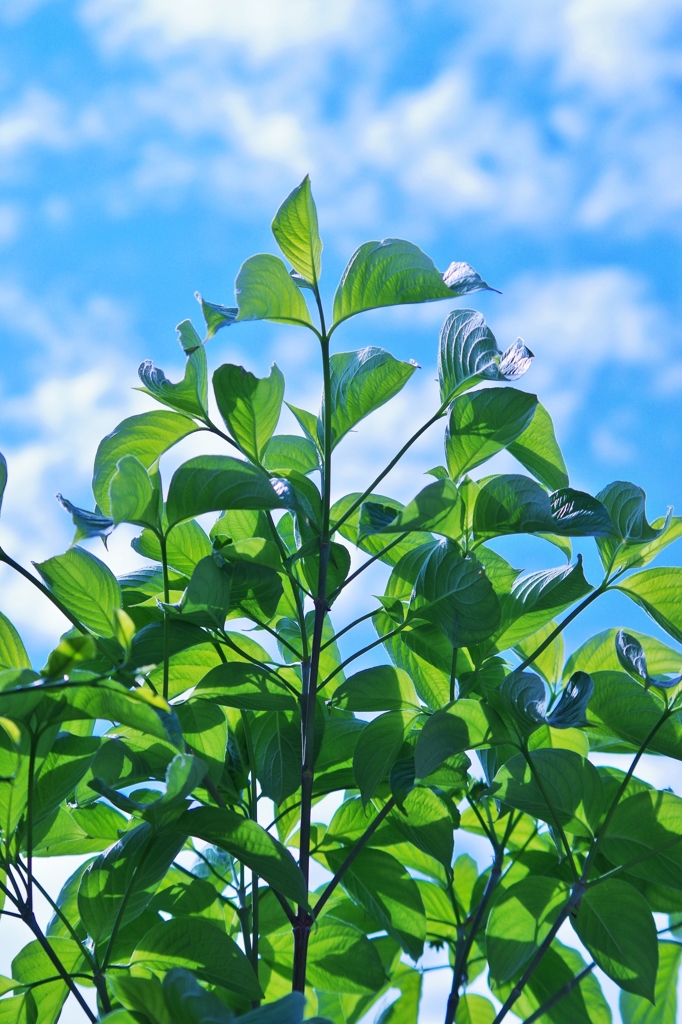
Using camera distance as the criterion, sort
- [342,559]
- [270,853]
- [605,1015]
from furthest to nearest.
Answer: [605,1015], [342,559], [270,853]

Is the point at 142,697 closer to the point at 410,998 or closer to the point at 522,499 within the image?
the point at 522,499

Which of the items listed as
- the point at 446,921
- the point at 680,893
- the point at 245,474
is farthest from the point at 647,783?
the point at 245,474

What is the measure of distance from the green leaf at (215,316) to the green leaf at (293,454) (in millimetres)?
188

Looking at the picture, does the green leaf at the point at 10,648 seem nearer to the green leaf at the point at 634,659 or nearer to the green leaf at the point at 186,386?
the green leaf at the point at 186,386

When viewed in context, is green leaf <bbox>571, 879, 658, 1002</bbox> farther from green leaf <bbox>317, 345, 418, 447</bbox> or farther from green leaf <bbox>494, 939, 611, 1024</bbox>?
green leaf <bbox>317, 345, 418, 447</bbox>

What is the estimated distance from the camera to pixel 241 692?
0.68 metres

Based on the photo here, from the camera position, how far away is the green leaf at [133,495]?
0.58m

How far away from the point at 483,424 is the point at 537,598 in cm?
15

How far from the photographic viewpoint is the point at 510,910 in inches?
27.9

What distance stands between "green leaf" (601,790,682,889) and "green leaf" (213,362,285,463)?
1.33 feet

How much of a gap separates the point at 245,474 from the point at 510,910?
0.42 metres

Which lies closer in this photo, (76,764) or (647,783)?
(76,764)

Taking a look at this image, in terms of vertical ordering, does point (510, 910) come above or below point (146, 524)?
below

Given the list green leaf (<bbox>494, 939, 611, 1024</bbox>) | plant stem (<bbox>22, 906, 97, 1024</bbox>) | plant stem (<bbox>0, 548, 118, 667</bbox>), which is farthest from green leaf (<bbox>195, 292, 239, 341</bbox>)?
green leaf (<bbox>494, 939, 611, 1024</bbox>)
